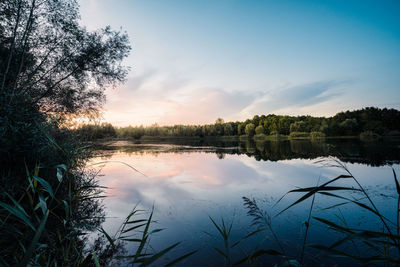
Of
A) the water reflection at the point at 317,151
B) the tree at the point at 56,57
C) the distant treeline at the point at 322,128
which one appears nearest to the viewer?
the tree at the point at 56,57

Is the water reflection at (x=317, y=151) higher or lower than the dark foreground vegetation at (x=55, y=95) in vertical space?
lower

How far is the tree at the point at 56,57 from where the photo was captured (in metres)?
7.97

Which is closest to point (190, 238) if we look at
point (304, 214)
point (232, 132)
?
point (304, 214)

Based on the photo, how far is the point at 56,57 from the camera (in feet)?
31.7

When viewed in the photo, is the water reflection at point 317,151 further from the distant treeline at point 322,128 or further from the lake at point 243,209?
the distant treeline at point 322,128

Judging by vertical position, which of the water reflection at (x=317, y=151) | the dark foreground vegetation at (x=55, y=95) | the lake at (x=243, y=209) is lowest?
the lake at (x=243, y=209)

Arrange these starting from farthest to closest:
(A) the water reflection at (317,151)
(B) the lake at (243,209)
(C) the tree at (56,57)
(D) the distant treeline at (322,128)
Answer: (D) the distant treeline at (322,128)
(A) the water reflection at (317,151)
(C) the tree at (56,57)
(B) the lake at (243,209)

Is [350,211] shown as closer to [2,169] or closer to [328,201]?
[328,201]

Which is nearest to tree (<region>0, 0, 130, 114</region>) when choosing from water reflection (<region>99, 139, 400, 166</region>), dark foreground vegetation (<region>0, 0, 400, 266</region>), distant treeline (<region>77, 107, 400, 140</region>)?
dark foreground vegetation (<region>0, 0, 400, 266</region>)

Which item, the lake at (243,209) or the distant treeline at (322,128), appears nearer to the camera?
the lake at (243,209)

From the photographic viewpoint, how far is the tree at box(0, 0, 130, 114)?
26.1ft

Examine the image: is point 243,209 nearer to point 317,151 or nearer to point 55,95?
point 55,95

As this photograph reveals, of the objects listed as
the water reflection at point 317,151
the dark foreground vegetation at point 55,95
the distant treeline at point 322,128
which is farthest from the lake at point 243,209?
the distant treeline at point 322,128

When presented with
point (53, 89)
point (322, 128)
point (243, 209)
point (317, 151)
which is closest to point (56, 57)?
point (53, 89)
